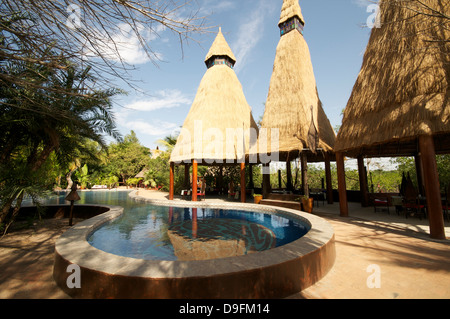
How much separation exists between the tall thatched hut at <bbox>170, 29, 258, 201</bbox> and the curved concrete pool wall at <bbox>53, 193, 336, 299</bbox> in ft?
29.8

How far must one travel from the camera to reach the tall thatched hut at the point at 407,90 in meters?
5.47

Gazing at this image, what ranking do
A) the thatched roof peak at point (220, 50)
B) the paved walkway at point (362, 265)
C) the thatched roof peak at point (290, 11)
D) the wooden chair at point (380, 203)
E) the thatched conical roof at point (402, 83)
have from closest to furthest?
the paved walkway at point (362, 265)
the thatched conical roof at point (402, 83)
the wooden chair at point (380, 203)
the thatched roof peak at point (290, 11)
the thatched roof peak at point (220, 50)

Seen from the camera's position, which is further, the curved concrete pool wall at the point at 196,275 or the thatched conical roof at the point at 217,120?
the thatched conical roof at the point at 217,120

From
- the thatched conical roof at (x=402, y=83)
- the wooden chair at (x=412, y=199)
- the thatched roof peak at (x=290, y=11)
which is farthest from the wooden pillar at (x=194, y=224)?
the thatched roof peak at (x=290, y=11)

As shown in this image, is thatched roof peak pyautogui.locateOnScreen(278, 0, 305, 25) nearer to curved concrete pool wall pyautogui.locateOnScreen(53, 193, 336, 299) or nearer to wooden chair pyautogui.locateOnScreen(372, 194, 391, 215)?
wooden chair pyautogui.locateOnScreen(372, 194, 391, 215)

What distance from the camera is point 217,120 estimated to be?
14.4 metres

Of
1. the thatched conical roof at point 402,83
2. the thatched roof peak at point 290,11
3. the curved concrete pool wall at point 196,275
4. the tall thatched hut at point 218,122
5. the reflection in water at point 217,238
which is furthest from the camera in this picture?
the thatched roof peak at point 290,11

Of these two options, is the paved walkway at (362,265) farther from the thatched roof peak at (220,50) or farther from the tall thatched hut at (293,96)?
the thatched roof peak at (220,50)

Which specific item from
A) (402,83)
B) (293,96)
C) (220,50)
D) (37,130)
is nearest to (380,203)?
(402,83)

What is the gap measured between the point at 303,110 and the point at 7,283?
13.2 metres

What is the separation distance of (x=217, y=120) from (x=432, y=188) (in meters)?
11.5

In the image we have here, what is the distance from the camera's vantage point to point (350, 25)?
17.4ft

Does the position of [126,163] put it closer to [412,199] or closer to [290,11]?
[290,11]
